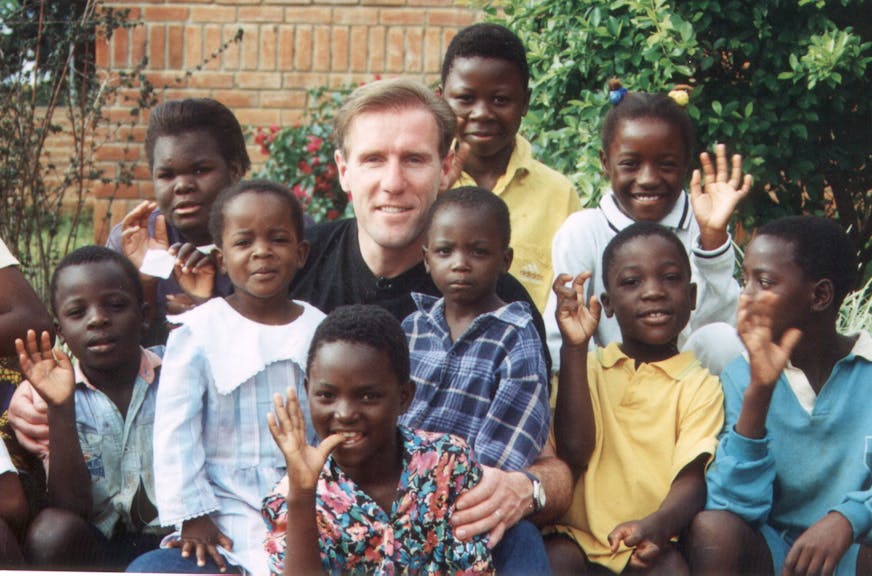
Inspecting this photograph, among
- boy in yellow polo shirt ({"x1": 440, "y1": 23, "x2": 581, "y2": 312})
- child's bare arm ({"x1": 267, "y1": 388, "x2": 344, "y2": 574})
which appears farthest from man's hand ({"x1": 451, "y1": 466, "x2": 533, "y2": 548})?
boy in yellow polo shirt ({"x1": 440, "y1": 23, "x2": 581, "y2": 312})

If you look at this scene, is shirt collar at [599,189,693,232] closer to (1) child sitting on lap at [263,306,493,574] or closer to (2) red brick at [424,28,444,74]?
(1) child sitting on lap at [263,306,493,574]

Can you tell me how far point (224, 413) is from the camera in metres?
3.32

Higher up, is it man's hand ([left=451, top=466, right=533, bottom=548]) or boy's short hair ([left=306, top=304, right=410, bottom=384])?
boy's short hair ([left=306, top=304, right=410, bottom=384])

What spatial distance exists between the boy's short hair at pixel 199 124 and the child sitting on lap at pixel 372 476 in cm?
129

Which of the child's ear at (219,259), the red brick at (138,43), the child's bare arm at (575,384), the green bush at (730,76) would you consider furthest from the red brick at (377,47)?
the child's bare arm at (575,384)

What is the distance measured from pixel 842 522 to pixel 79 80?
18.9 feet

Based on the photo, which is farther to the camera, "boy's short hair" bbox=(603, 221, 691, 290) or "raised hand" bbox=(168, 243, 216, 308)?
"raised hand" bbox=(168, 243, 216, 308)

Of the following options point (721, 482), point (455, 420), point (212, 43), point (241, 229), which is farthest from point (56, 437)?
point (212, 43)

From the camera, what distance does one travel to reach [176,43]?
7.49 metres

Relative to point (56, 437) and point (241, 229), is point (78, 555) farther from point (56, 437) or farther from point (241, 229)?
point (241, 229)

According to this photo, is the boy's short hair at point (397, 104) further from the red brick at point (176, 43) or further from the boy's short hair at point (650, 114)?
the red brick at point (176, 43)

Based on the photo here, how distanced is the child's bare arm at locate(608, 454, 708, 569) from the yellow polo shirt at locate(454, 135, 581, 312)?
1176mm

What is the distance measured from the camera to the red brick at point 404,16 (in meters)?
7.40

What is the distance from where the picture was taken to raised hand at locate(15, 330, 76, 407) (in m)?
3.25
